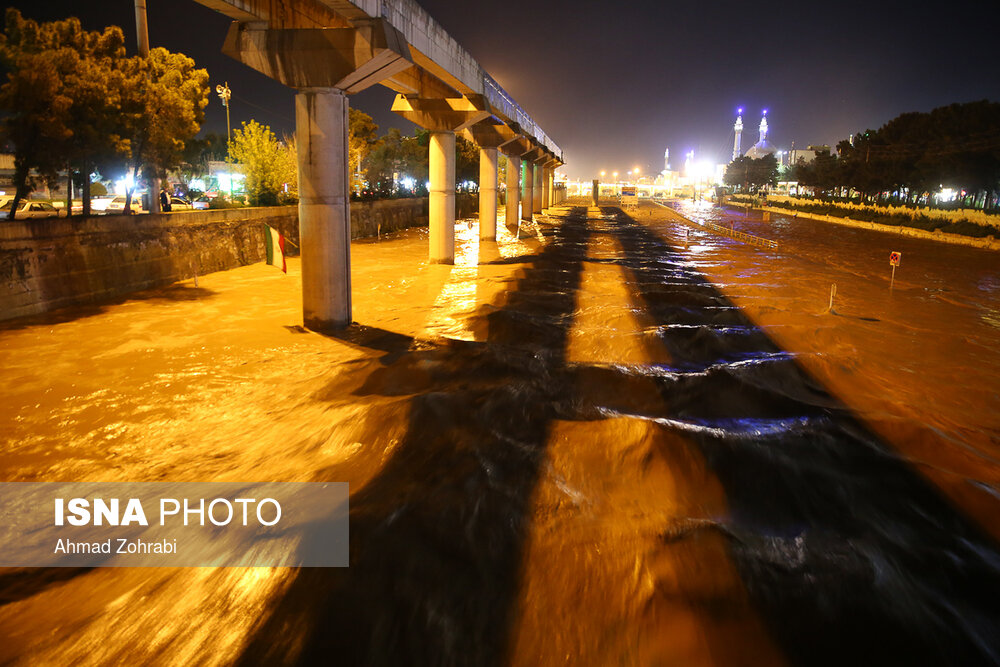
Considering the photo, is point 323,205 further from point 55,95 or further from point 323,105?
point 55,95

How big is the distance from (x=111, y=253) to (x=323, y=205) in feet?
28.5

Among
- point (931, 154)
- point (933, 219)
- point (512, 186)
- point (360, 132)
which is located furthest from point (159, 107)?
point (931, 154)

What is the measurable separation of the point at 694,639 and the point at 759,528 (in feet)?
7.22

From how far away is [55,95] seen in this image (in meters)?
17.1

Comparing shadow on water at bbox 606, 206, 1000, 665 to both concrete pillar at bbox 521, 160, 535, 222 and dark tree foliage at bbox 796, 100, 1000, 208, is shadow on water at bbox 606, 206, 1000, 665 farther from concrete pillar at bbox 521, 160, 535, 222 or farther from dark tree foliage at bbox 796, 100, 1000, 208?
dark tree foliage at bbox 796, 100, 1000, 208

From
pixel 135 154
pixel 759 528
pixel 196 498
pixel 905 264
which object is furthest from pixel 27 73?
pixel 905 264

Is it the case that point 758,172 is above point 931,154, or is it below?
above

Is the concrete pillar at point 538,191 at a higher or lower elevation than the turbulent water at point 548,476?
higher

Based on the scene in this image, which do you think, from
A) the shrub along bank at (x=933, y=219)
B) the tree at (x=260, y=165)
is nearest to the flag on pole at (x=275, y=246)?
the tree at (x=260, y=165)

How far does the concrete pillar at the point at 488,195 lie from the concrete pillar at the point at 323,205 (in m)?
23.9

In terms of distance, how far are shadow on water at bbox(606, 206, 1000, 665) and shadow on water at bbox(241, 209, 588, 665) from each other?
2392 mm

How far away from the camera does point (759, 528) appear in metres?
6.92

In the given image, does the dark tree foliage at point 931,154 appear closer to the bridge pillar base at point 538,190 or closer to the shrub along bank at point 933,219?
the shrub along bank at point 933,219

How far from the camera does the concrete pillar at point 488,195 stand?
1531 inches
